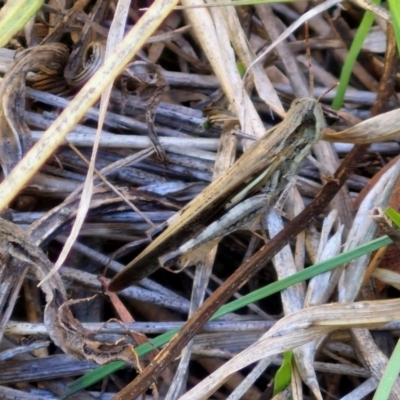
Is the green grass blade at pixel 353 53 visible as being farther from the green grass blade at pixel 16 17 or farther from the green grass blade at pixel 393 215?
the green grass blade at pixel 16 17

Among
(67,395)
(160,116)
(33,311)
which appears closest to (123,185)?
(160,116)

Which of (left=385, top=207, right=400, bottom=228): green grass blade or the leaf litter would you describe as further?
the leaf litter

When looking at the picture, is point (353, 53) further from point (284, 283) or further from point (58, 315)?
point (58, 315)

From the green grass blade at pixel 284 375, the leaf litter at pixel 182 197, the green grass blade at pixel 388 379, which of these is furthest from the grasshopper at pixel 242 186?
the green grass blade at pixel 388 379

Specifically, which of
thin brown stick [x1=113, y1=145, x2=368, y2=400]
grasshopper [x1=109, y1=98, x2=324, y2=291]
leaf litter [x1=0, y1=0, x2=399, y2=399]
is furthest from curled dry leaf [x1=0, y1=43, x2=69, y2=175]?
thin brown stick [x1=113, y1=145, x2=368, y2=400]

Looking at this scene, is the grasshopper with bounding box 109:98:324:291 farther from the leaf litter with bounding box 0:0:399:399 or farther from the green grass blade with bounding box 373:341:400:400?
the green grass blade with bounding box 373:341:400:400

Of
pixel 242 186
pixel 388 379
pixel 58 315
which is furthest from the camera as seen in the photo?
pixel 242 186

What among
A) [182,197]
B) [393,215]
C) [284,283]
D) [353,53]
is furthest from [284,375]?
[353,53]

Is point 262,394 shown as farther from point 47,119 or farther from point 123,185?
point 47,119
